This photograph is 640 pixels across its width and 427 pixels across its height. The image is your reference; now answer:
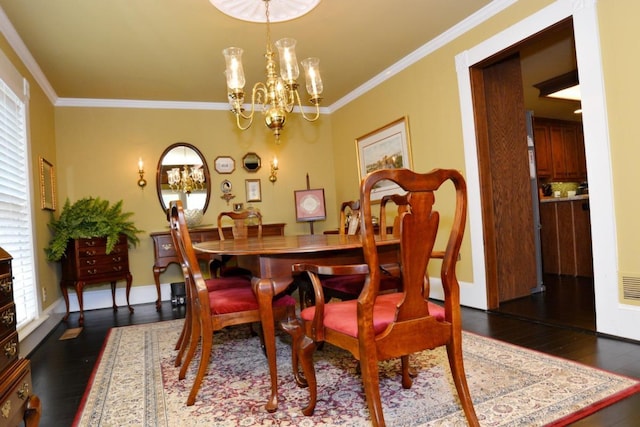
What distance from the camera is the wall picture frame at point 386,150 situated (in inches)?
168

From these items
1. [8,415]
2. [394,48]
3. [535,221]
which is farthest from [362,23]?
[8,415]

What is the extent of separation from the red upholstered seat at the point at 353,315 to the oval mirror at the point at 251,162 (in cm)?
386

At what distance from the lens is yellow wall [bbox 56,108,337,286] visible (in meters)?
4.66

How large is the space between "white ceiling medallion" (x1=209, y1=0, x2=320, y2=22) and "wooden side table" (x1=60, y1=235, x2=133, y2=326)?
269 centimetres

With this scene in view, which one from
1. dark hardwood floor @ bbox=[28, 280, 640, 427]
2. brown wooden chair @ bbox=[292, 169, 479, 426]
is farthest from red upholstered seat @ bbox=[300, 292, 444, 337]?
dark hardwood floor @ bbox=[28, 280, 640, 427]

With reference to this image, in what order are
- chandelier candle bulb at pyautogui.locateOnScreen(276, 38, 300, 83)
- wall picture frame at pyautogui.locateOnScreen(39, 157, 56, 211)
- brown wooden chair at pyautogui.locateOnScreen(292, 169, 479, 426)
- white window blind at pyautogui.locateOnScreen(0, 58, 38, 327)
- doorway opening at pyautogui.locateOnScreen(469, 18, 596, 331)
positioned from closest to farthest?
brown wooden chair at pyautogui.locateOnScreen(292, 169, 479, 426) < chandelier candle bulb at pyautogui.locateOnScreen(276, 38, 300, 83) < white window blind at pyautogui.locateOnScreen(0, 58, 38, 327) < doorway opening at pyautogui.locateOnScreen(469, 18, 596, 331) < wall picture frame at pyautogui.locateOnScreen(39, 157, 56, 211)

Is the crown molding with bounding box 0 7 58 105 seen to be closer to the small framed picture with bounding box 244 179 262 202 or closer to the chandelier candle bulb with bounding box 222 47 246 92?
the chandelier candle bulb with bounding box 222 47 246 92

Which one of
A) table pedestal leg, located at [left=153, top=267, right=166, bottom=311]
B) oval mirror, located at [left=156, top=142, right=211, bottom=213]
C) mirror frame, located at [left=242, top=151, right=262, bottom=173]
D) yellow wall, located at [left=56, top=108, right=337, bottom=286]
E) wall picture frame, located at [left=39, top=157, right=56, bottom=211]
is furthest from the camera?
mirror frame, located at [left=242, top=151, right=262, bottom=173]

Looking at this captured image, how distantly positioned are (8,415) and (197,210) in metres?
3.62

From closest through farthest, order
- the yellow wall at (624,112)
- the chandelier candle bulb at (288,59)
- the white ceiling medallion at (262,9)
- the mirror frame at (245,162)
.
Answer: the yellow wall at (624,112)
the chandelier candle bulb at (288,59)
the white ceiling medallion at (262,9)
the mirror frame at (245,162)

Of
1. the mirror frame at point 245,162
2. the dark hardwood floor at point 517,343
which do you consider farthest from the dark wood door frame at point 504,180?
the mirror frame at point 245,162

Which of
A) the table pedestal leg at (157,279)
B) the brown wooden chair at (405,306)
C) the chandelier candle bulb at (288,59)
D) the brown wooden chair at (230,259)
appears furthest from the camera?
the table pedestal leg at (157,279)

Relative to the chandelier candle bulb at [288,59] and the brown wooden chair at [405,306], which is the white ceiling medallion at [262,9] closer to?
the chandelier candle bulb at [288,59]

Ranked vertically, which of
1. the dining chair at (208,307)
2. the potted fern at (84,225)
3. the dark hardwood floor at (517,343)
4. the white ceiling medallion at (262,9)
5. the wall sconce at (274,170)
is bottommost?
the dark hardwood floor at (517,343)
